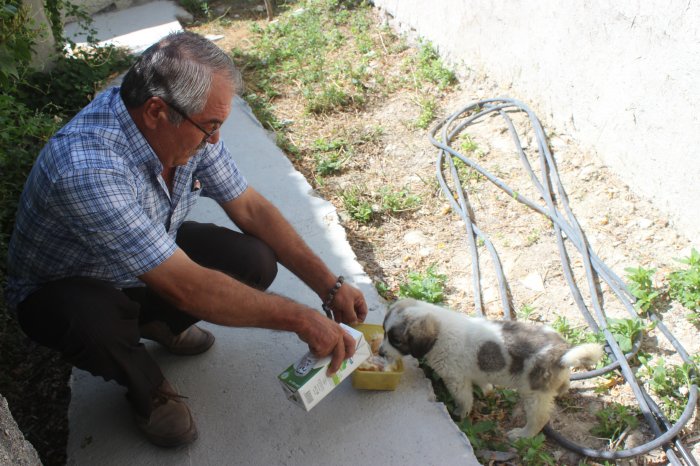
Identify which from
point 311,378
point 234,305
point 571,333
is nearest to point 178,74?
point 234,305

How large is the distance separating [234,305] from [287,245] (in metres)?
0.67

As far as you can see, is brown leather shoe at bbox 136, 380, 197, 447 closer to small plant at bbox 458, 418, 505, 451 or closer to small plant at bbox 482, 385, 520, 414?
small plant at bbox 458, 418, 505, 451

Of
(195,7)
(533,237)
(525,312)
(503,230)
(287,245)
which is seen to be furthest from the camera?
(195,7)

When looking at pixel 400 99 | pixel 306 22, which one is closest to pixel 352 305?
pixel 400 99

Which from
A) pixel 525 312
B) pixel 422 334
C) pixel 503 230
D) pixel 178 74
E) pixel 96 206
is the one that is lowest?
pixel 525 312

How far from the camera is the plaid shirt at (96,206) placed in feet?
6.81

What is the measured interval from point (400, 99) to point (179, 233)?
319 centimetres

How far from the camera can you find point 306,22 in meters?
7.28

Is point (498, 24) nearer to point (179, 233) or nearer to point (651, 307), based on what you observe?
point (651, 307)

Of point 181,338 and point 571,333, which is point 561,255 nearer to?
point 571,333

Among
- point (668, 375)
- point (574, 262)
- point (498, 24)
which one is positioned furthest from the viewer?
point (498, 24)

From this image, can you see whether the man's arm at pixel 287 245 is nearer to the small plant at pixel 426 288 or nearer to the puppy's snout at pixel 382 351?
the puppy's snout at pixel 382 351

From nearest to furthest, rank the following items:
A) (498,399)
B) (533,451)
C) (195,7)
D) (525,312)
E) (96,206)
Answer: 1. (96,206)
2. (533,451)
3. (498,399)
4. (525,312)
5. (195,7)

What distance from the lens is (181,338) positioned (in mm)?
2932
